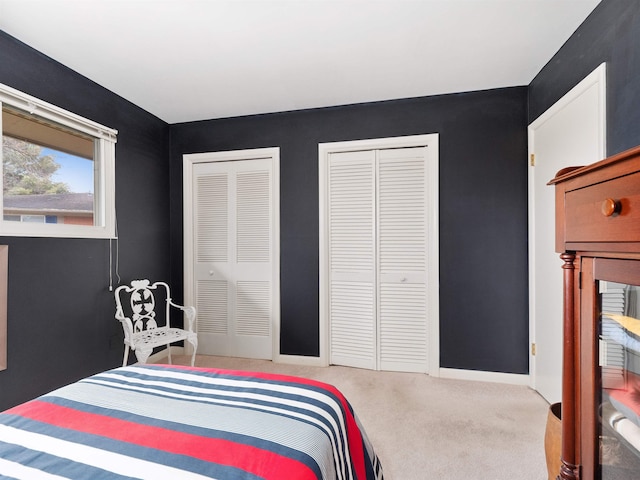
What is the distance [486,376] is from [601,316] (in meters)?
2.24

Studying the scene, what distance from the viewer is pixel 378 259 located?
314cm

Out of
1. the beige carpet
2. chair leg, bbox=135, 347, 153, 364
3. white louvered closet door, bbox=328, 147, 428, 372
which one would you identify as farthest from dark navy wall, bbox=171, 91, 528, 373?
chair leg, bbox=135, 347, 153, 364

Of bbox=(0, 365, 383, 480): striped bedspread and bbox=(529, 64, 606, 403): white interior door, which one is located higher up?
bbox=(529, 64, 606, 403): white interior door

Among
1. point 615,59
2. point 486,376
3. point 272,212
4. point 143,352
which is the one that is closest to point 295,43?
point 272,212

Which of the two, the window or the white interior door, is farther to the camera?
the window

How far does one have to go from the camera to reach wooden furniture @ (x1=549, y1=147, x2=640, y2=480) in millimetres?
822

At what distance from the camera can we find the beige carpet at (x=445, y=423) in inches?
69.9

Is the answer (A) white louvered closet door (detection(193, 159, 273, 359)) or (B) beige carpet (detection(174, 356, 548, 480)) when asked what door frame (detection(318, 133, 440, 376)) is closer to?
(B) beige carpet (detection(174, 356, 548, 480))

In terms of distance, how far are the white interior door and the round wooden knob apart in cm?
130

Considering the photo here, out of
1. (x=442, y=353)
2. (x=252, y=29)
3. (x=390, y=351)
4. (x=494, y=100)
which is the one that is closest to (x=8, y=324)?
(x=252, y=29)

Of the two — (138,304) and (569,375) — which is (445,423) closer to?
(569,375)

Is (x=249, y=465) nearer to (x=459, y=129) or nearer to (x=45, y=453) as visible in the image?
(x=45, y=453)

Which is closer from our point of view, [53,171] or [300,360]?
[53,171]

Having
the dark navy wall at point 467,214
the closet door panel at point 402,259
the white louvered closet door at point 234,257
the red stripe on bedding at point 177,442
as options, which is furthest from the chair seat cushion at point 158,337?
the closet door panel at point 402,259
